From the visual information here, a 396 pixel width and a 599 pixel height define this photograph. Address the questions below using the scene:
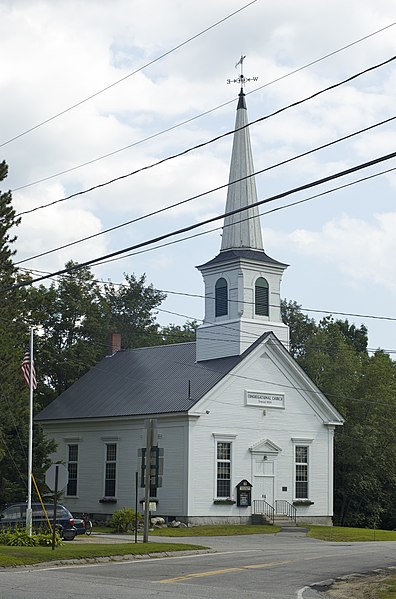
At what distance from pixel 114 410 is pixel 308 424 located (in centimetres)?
948

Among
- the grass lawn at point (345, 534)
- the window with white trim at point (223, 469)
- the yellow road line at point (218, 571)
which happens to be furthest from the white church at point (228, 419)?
the yellow road line at point (218, 571)

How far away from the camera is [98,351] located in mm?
64188

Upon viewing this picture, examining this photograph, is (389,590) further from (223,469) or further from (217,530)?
(223,469)

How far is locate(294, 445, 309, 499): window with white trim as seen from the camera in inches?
1922

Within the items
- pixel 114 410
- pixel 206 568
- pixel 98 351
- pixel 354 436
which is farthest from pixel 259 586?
pixel 98 351

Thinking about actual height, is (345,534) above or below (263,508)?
below

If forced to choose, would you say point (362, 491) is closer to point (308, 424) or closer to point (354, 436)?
point (354, 436)

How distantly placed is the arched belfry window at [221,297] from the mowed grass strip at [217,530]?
1018 cm

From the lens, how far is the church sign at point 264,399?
4734cm

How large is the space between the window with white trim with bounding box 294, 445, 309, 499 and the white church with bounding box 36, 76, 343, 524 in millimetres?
55

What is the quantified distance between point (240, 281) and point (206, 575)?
2711cm

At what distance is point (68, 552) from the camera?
2606 centimetres

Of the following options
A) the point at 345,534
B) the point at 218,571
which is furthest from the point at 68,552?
the point at 345,534

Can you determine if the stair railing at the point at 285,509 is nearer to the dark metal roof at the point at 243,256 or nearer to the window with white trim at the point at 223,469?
the window with white trim at the point at 223,469
